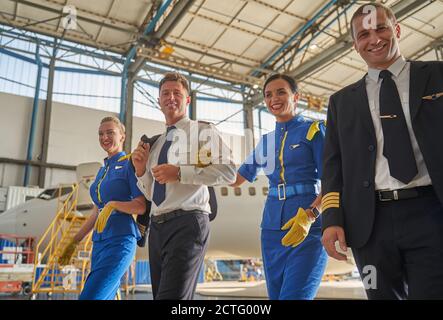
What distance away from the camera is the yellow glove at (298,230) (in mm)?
2039

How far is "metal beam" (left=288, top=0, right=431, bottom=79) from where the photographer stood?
11.3 meters

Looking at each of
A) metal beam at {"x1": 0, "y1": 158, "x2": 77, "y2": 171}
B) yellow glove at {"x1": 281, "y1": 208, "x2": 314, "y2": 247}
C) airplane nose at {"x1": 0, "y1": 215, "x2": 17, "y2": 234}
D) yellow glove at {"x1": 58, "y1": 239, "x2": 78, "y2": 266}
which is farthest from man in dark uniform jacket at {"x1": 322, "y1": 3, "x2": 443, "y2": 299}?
metal beam at {"x1": 0, "y1": 158, "x2": 77, "y2": 171}

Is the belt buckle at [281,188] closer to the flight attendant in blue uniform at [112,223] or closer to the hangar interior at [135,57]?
the flight attendant in blue uniform at [112,223]

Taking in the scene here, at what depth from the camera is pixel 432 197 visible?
1391mm

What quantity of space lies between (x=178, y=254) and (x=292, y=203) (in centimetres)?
83

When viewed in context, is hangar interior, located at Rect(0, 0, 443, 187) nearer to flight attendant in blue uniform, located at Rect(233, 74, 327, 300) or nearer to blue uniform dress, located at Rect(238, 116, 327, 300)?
flight attendant in blue uniform, located at Rect(233, 74, 327, 300)

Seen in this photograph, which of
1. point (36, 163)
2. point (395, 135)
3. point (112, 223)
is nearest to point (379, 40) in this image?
point (395, 135)

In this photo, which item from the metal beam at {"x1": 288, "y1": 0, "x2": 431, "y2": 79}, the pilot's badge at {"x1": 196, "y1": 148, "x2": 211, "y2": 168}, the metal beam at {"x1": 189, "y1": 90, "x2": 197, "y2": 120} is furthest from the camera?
the metal beam at {"x1": 189, "y1": 90, "x2": 197, "y2": 120}

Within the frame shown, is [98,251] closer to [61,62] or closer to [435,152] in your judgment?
[435,152]

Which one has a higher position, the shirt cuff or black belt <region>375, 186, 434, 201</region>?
the shirt cuff

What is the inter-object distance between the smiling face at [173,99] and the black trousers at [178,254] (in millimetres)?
709

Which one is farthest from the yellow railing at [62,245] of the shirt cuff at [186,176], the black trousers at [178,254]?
the shirt cuff at [186,176]

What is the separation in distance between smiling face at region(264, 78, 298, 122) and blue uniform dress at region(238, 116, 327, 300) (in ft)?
0.27

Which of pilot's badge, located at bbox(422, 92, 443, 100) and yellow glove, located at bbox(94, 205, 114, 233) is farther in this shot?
yellow glove, located at bbox(94, 205, 114, 233)
